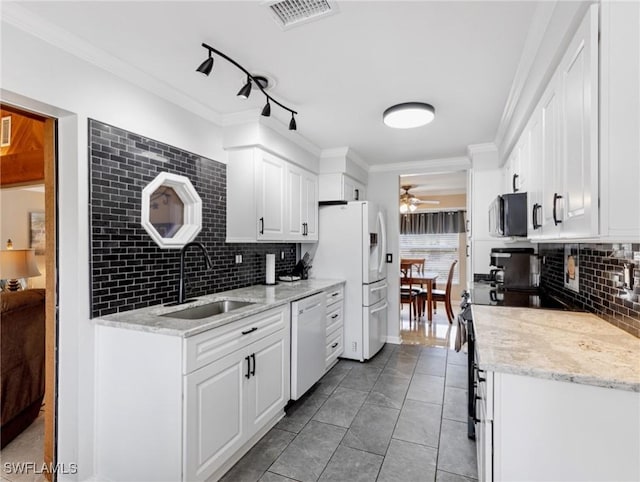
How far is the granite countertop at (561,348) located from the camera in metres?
1.04

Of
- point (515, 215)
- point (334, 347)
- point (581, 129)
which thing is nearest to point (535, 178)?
point (515, 215)

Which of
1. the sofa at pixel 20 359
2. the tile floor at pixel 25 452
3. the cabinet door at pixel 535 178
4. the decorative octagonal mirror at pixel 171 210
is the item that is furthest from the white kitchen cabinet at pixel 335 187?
the tile floor at pixel 25 452

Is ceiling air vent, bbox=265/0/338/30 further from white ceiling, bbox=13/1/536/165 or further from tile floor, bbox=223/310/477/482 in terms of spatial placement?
tile floor, bbox=223/310/477/482

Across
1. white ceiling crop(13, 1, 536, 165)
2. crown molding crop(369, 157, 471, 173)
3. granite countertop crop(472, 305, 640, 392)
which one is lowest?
granite countertop crop(472, 305, 640, 392)

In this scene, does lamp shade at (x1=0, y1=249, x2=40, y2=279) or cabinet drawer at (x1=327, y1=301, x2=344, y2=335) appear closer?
lamp shade at (x1=0, y1=249, x2=40, y2=279)

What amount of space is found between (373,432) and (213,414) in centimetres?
117

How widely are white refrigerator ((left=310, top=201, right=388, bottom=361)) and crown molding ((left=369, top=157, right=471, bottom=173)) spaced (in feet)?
2.82

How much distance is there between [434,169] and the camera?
425 cm

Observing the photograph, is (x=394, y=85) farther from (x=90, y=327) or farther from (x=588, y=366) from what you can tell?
(x=90, y=327)

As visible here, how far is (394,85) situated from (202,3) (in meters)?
1.29

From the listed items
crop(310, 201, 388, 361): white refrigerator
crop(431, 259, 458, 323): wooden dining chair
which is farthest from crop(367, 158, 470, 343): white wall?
crop(431, 259, 458, 323): wooden dining chair

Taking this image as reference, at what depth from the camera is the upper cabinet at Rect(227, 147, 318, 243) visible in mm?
2826

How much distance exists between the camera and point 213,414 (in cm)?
176

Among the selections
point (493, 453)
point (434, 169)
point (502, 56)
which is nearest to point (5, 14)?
point (502, 56)
